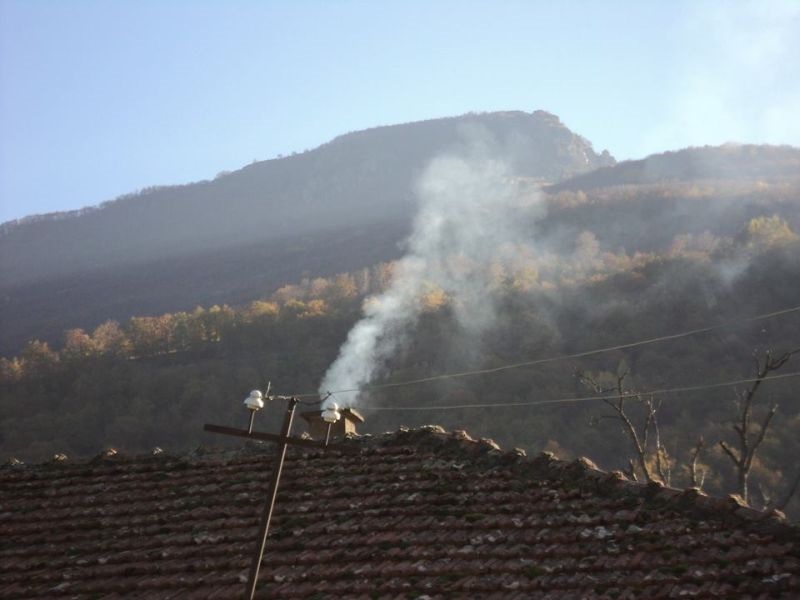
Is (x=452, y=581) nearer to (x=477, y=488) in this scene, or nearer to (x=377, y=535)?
(x=377, y=535)

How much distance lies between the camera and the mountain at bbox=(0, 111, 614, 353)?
3556 inches

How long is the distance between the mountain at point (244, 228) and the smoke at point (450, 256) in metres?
4.28

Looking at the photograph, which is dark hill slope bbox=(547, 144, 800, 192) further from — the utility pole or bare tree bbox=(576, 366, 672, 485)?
the utility pole

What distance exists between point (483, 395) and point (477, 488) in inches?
1487

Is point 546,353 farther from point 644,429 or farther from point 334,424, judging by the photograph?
point 334,424

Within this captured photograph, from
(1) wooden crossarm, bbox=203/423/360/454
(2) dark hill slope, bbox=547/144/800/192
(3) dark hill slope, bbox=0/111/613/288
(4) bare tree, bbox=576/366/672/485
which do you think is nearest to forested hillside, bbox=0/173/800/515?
(4) bare tree, bbox=576/366/672/485

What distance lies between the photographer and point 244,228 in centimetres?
12469

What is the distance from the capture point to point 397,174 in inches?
5615

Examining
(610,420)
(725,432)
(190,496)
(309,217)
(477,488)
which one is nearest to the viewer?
(477,488)

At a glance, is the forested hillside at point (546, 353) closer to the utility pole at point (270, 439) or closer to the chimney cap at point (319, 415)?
the chimney cap at point (319, 415)

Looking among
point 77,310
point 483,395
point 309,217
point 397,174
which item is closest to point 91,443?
point 483,395

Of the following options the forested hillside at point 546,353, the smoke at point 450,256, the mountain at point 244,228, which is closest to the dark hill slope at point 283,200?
the mountain at point 244,228

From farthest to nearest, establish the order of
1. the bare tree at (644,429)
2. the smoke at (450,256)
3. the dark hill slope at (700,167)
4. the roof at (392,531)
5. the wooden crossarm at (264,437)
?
the dark hill slope at (700,167)
the smoke at (450,256)
the bare tree at (644,429)
the roof at (392,531)
the wooden crossarm at (264,437)

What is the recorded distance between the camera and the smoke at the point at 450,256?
5794 cm
